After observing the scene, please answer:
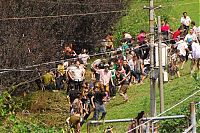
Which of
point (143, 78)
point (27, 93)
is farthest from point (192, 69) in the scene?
point (27, 93)

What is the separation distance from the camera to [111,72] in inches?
1032

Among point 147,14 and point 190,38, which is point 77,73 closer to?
point 190,38

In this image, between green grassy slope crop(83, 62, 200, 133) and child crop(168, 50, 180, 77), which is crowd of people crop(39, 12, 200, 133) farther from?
green grassy slope crop(83, 62, 200, 133)


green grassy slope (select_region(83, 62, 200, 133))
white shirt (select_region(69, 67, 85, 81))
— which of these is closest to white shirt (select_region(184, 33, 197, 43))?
green grassy slope (select_region(83, 62, 200, 133))

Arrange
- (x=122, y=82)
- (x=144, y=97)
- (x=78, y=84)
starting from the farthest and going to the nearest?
(x=122, y=82), (x=144, y=97), (x=78, y=84)

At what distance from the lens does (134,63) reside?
27531mm

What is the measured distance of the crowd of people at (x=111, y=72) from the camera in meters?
22.9

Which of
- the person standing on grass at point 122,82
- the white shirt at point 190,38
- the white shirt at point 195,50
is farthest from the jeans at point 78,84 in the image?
the white shirt at point 190,38

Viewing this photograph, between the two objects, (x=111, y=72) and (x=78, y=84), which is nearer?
(x=78, y=84)

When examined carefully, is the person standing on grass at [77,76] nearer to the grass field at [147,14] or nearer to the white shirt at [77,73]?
the white shirt at [77,73]

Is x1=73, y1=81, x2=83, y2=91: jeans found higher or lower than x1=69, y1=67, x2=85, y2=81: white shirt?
lower

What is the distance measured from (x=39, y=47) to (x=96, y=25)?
742 centimetres

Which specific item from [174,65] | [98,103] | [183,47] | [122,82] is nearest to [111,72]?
[122,82]

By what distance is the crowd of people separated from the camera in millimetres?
22906
